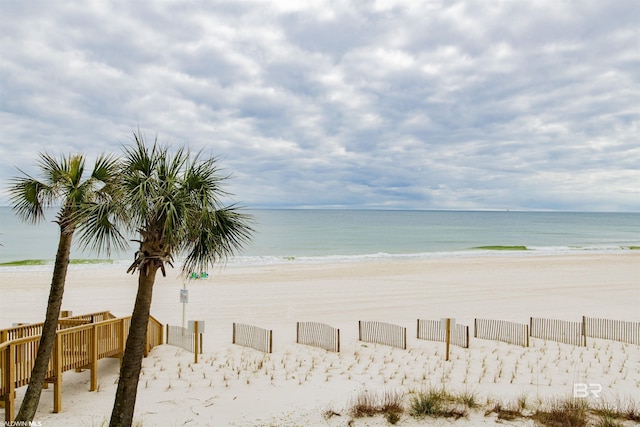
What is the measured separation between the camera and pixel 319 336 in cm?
1495

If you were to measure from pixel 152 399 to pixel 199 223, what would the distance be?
5.11 meters

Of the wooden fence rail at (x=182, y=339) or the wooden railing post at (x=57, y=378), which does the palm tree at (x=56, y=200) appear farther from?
the wooden fence rail at (x=182, y=339)

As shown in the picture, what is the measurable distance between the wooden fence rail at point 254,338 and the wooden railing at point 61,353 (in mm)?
3043

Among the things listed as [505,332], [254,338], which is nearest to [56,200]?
[254,338]

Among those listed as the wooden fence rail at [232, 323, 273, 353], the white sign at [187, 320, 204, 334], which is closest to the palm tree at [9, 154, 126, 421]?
the white sign at [187, 320, 204, 334]

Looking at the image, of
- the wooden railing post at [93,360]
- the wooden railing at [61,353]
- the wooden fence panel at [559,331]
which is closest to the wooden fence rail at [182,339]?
the wooden railing at [61,353]

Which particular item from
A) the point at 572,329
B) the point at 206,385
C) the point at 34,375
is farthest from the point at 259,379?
the point at 572,329

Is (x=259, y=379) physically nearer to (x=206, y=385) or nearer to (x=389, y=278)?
(x=206, y=385)

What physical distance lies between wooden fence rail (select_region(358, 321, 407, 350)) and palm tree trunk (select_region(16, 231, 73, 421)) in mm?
9750

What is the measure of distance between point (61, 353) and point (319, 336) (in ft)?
24.8

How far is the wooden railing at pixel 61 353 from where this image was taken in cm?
877

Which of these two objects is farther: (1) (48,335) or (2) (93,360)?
(2) (93,360)

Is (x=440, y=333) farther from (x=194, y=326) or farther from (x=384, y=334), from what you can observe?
(x=194, y=326)

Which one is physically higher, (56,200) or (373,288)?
(56,200)
